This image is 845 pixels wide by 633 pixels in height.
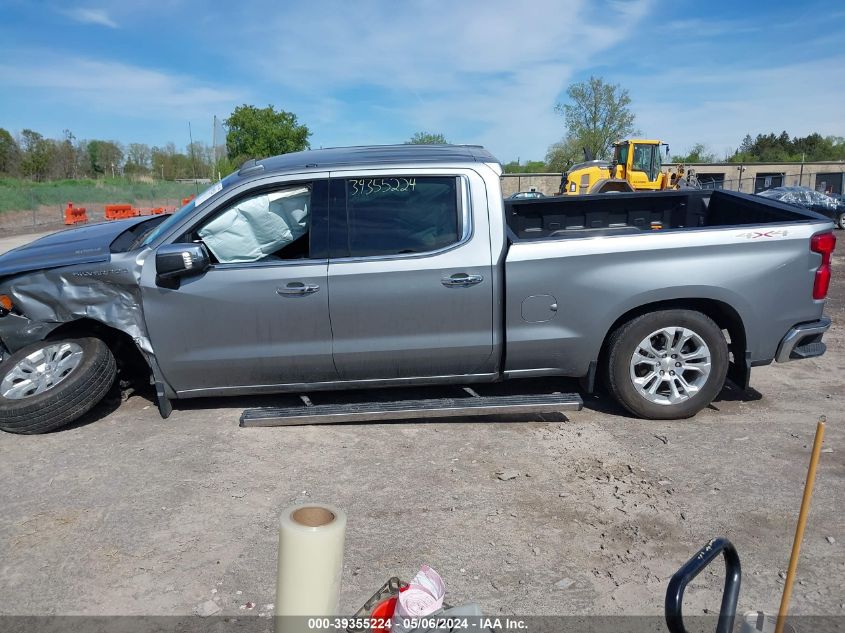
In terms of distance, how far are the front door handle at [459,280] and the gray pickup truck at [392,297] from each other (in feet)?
0.05

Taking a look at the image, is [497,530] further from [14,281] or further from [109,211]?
[109,211]

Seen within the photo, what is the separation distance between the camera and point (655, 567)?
3.26 m

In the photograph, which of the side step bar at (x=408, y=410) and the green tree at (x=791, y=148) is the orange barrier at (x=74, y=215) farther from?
the green tree at (x=791, y=148)

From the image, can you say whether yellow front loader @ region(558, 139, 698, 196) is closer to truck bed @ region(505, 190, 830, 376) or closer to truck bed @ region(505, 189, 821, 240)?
truck bed @ region(505, 189, 821, 240)

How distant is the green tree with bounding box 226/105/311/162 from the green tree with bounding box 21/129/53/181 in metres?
17.3

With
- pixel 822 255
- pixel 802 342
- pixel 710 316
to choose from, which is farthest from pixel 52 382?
pixel 822 255

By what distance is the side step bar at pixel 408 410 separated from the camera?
473 cm

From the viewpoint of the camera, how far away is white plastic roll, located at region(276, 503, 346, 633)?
5.71 ft

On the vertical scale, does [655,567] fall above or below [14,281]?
below

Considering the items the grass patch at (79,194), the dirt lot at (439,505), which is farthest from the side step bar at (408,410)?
the grass patch at (79,194)

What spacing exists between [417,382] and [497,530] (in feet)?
5.16

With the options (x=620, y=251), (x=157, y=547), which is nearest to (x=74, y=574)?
(x=157, y=547)

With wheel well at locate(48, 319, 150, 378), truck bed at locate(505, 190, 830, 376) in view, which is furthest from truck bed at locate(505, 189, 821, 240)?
wheel well at locate(48, 319, 150, 378)

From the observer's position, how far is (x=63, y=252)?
5008 millimetres
